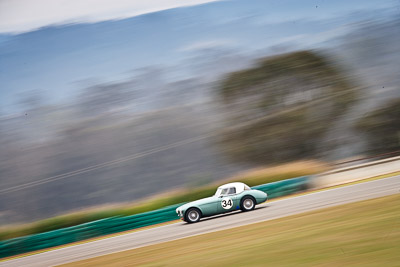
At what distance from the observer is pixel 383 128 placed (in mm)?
16578

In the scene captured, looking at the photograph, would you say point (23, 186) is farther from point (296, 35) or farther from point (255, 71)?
point (296, 35)

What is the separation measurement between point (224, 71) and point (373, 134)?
19.1ft

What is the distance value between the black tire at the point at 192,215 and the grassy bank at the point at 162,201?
4.19 m

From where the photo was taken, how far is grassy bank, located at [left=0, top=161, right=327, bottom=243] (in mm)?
15175

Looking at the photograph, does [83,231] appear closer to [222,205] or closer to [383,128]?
[222,205]

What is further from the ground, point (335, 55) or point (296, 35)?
point (296, 35)

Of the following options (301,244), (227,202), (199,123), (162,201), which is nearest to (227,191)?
(227,202)

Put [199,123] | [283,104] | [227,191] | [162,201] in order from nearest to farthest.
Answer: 1. [227,191]
2. [162,201]
3. [199,123]
4. [283,104]

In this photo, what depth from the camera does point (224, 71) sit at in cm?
1702

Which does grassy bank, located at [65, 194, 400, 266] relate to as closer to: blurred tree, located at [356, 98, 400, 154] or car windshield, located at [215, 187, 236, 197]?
car windshield, located at [215, 187, 236, 197]

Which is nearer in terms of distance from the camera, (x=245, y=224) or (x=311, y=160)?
(x=245, y=224)

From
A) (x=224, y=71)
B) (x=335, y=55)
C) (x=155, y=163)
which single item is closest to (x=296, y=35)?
(x=335, y=55)

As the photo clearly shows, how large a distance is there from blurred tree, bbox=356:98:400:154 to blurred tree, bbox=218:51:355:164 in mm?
989

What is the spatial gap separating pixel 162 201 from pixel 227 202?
499 cm
